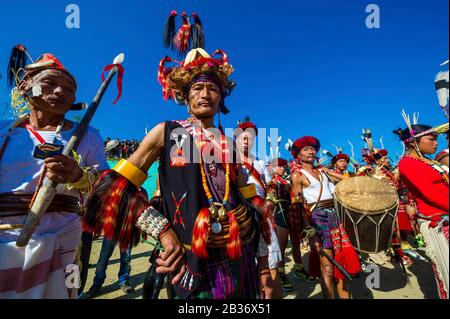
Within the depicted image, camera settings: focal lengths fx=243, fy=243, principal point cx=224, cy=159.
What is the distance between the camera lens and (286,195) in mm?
5984

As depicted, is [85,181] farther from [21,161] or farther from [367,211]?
[367,211]

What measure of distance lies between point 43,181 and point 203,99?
138cm

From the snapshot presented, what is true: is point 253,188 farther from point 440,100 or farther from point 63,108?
point 63,108

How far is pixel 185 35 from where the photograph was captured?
3008mm

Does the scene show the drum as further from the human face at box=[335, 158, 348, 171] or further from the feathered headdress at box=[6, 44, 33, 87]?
the feathered headdress at box=[6, 44, 33, 87]

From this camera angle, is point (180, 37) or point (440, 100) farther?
point (180, 37)

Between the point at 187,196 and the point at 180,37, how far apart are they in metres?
2.26

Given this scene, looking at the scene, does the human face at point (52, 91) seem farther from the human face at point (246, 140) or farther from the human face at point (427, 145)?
the human face at point (427, 145)

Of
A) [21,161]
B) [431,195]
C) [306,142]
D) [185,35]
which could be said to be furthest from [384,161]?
[21,161]

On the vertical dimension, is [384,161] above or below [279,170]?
above

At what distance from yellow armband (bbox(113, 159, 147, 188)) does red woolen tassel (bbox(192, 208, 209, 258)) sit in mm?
436

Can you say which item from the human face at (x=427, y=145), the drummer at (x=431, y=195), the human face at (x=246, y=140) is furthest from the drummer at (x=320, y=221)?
the human face at (x=427, y=145)
